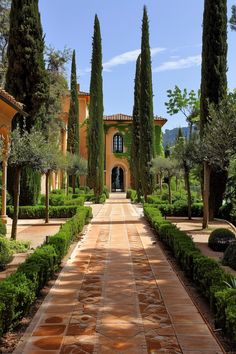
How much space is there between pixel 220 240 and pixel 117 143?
39.5 meters

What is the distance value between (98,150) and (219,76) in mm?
15784

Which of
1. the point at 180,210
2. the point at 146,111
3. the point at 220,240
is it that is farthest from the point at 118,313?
the point at 146,111

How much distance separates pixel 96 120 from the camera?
31250mm

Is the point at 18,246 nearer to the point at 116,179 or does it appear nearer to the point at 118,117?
the point at 118,117

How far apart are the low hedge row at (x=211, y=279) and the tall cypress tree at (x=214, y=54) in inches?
348

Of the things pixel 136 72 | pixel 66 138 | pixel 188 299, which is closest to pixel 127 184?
pixel 66 138

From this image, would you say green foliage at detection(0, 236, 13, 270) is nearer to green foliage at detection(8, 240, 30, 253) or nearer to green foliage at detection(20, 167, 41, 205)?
green foliage at detection(8, 240, 30, 253)

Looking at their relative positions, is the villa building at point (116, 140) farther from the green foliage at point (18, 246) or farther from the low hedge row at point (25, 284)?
the low hedge row at point (25, 284)

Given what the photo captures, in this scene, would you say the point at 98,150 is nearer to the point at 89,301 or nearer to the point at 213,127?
the point at 213,127

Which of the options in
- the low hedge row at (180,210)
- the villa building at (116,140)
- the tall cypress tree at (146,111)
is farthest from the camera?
the villa building at (116,140)

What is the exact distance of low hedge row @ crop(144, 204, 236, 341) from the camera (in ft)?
14.7

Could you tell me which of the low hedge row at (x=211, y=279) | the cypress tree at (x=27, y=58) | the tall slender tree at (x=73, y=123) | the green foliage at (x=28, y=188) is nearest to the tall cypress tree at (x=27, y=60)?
the cypress tree at (x=27, y=58)

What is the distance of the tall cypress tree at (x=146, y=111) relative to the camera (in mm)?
27048

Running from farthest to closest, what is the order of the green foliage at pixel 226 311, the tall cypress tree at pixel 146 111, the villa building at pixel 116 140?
the villa building at pixel 116 140, the tall cypress tree at pixel 146 111, the green foliage at pixel 226 311
